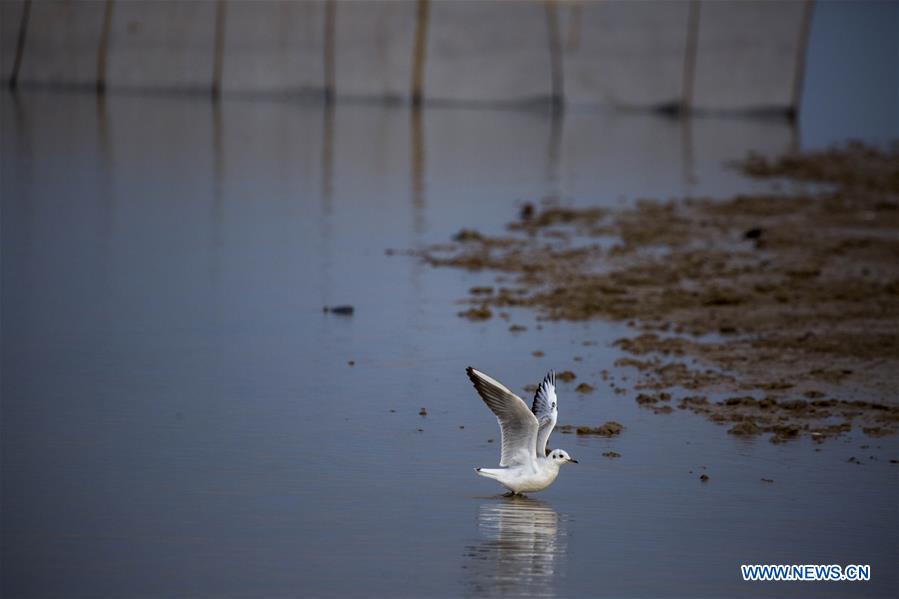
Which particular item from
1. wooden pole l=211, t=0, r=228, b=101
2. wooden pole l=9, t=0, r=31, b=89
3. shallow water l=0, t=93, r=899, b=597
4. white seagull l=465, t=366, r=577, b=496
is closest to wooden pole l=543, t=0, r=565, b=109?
wooden pole l=211, t=0, r=228, b=101

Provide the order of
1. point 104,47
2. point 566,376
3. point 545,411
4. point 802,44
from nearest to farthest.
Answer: point 545,411 → point 566,376 → point 802,44 → point 104,47

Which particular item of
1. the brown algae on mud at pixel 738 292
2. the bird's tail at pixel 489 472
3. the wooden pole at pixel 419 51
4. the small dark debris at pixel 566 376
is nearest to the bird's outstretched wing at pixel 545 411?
the bird's tail at pixel 489 472

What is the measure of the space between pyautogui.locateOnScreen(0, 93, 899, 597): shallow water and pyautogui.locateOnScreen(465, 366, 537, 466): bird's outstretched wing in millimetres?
217

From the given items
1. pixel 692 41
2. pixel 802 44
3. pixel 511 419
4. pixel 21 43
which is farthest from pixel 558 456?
pixel 21 43

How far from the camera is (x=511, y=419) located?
575 centimetres

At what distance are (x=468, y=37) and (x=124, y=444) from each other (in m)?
19.1

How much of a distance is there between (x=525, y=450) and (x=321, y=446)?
104cm

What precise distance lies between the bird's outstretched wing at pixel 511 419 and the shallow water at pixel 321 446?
0.71 feet

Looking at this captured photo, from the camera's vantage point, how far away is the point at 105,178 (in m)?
14.7

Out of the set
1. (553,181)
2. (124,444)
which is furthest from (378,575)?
(553,181)

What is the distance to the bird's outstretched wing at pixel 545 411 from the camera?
231 inches

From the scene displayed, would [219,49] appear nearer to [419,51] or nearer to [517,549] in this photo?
[419,51]

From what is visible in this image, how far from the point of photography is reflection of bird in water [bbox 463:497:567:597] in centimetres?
505

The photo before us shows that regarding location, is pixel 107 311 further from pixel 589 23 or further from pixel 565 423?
pixel 589 23
